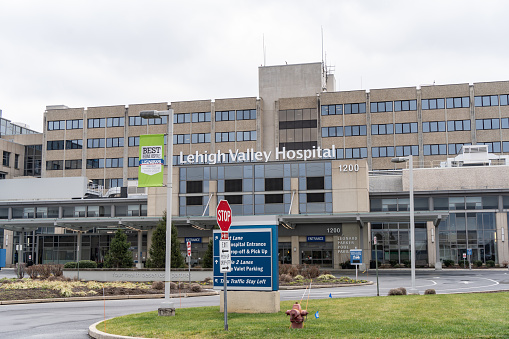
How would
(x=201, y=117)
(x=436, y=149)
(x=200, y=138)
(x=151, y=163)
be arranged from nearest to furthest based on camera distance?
(x=151, y=163) < (x=436, y=149) < (x=200, y=138) < (x=201, y=117)

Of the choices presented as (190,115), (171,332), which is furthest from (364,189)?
(171,332)

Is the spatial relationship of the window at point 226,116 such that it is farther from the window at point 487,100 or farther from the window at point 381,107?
the window at point 487,100

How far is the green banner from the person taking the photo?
1909 cm

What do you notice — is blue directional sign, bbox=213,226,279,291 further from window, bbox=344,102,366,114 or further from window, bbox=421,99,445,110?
window, bbox=421,99,445,110

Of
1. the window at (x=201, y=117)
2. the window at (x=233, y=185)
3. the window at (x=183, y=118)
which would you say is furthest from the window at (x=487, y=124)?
the window at (x=183, y=118)

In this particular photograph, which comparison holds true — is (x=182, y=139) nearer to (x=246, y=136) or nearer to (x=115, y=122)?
(x=246, y=136)

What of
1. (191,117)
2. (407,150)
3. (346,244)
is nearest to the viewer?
(346,244)

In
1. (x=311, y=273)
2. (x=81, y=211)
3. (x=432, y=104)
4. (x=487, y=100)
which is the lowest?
(x=311, y=273)

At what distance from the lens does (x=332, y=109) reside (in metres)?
87.2

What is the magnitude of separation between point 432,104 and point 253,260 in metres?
71.7

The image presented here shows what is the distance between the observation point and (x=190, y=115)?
302 feet

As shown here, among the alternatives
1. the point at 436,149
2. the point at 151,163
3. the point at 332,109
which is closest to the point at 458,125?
the point at 436,149

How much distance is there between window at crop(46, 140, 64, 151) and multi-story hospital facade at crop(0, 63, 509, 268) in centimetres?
19

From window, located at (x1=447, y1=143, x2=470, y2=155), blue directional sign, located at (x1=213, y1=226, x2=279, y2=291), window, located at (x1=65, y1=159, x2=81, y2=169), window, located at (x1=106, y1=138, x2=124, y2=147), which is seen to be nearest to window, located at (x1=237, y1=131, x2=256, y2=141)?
window, located at (x1=106, y1=138, x2=124, y2=147)
